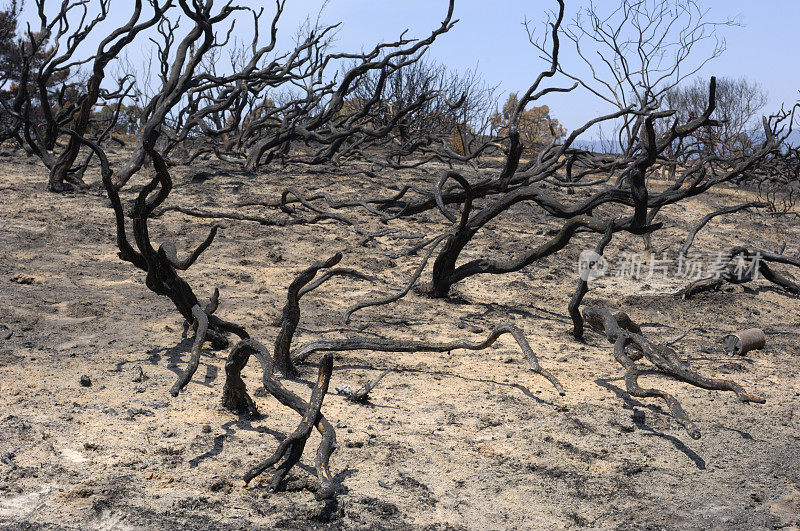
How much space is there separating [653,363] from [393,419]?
142 cm

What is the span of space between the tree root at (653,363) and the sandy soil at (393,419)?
0.77 ft

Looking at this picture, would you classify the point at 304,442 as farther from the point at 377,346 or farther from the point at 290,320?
the point at 377,346

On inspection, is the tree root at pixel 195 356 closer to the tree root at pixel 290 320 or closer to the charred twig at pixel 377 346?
the tree root at pixel 290 320

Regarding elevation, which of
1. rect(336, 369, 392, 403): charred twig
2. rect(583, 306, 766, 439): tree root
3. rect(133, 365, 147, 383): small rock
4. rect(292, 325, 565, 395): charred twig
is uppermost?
rect(583, 306, 766, 439): tree root

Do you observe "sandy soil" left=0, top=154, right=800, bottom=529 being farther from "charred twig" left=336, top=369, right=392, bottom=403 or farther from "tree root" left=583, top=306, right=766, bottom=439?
"tree root" left=583, top=306, right=766, bottom=439

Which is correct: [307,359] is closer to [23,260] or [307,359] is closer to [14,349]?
[14,349]

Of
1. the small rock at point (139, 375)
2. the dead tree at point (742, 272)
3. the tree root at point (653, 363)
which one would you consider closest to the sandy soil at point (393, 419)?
the small rock at point (139, 375)

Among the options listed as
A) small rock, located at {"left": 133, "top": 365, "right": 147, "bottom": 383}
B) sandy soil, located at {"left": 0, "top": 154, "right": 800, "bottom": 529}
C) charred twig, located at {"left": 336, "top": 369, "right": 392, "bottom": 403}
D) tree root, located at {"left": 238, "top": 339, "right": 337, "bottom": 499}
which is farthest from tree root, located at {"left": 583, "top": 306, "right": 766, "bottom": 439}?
small rock, located at {"left": 133, "top": 365, "right": 147, "bottom": 383}

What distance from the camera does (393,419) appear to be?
3.52 metres

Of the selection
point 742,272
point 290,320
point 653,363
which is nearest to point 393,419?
point 290,320

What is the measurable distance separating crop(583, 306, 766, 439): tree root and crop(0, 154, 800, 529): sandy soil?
0.23 metres

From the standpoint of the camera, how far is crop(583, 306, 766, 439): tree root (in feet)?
10.8

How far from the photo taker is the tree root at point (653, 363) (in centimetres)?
328

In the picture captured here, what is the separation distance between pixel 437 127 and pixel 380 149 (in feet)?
8.59
